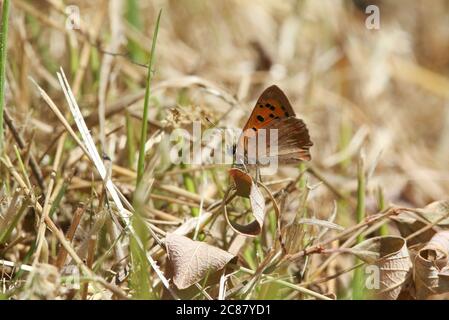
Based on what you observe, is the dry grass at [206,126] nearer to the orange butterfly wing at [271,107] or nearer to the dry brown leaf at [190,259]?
the dry brown leaf at [190,259]

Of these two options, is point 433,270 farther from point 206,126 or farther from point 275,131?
point 206,126

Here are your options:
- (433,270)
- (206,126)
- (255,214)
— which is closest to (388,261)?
(433,270)

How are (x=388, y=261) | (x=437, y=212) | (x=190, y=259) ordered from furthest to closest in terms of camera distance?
1. (x=437, y=212)
2. (x=388, y=261)
3. (x=190, y=259)

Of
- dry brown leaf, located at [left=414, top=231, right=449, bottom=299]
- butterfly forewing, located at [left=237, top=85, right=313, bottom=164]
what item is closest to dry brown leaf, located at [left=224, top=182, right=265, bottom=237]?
butterfly forewing, located at [left=237, top=85, right=313, bottom=164]

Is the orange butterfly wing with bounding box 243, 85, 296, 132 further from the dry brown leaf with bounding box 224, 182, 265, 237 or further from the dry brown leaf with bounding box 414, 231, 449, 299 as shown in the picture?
the dry brown leaf with bounding box 414, 231, 449, 299

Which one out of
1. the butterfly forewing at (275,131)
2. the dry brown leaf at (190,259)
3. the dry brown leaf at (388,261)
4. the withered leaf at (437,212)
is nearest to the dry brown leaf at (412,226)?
the withered leaf at (437,212)
